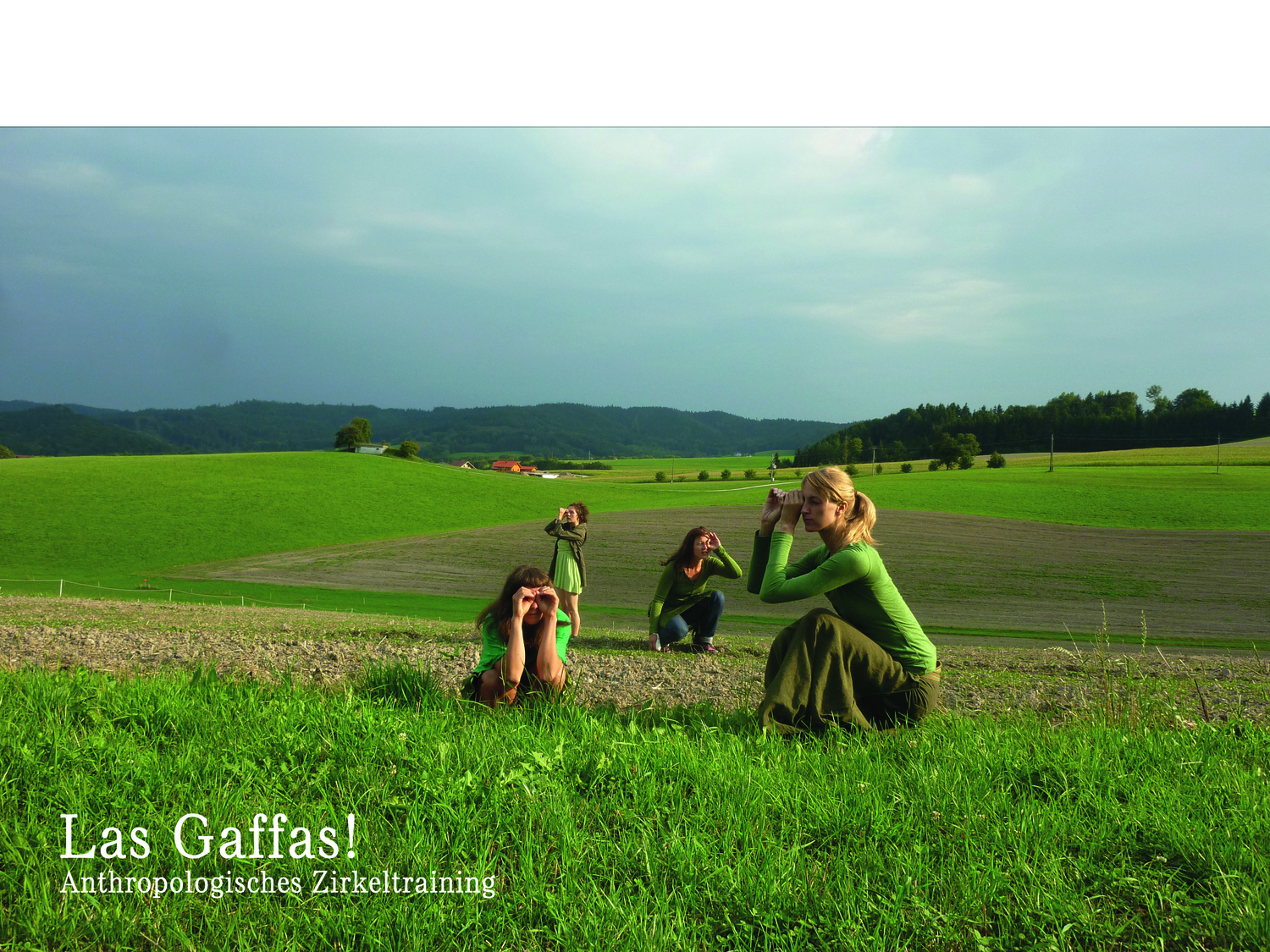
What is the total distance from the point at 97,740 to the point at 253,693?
1.11 metres

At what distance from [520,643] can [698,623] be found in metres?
5.81

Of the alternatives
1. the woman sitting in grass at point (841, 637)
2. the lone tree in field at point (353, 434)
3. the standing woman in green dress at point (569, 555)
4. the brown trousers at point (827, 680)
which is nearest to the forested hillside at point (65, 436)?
the lone tree in field at point (353, 434)

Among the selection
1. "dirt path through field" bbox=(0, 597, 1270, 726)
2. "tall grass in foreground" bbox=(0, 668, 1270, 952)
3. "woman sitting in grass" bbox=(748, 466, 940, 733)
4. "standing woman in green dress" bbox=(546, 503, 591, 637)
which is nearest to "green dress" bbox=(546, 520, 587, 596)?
"standing woman in green dress" bbox=(546, 503, 591, 637)

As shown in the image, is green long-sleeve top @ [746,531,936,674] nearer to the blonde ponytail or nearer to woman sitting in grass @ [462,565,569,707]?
the blonde ponytail

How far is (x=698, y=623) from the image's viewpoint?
32.3ft

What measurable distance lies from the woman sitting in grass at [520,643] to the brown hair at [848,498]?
1785 millimetres

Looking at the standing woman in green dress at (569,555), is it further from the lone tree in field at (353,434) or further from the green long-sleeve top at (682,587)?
the lone tree in field at (353,434)

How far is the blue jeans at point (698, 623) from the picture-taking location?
31.8 ft

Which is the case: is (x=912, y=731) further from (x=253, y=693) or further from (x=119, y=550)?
(x=119, y=550)

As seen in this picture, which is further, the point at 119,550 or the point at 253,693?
the point at 119,550

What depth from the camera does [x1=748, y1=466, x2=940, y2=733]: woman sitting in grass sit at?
3863mm

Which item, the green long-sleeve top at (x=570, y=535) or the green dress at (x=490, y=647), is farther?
the green long-sleeve top at (x=570, y=535)

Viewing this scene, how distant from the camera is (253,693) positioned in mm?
4355

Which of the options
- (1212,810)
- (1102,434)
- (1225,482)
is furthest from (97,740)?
(1102,434)
